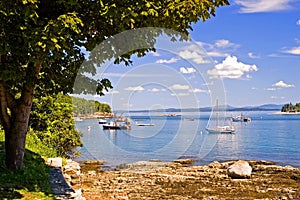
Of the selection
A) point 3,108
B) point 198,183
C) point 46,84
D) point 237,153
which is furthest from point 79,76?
point 237,153

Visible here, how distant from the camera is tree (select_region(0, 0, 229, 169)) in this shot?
739 centimetres

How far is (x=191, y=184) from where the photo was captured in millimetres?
20469

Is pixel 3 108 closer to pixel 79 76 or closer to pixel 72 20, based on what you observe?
pixel 79 76

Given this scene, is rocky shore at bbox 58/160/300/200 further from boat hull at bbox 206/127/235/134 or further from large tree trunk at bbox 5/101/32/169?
boat hull at bbox 206/127/235/134

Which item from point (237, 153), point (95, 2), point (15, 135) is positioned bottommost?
point (237, 153)

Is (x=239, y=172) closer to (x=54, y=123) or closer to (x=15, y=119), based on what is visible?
(x=54, y=123)

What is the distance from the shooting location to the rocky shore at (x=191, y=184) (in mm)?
17188

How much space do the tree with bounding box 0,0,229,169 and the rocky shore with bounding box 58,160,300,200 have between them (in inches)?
194

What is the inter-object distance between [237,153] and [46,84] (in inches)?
1362

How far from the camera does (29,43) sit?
7391mm

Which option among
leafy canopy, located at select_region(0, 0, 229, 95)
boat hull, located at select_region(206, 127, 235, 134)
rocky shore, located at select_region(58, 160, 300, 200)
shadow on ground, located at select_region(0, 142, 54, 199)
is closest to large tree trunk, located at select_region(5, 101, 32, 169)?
shadow on ground, located at select_region(0, 142, 54, 199)

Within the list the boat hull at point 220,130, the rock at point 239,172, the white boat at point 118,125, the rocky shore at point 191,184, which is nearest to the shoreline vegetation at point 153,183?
the rocky shore at point 191,184

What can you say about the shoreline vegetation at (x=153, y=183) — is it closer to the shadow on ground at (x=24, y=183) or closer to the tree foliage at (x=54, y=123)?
the shadow on ground at (x=24, y=183)

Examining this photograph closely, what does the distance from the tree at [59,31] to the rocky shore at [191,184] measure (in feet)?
16.1
